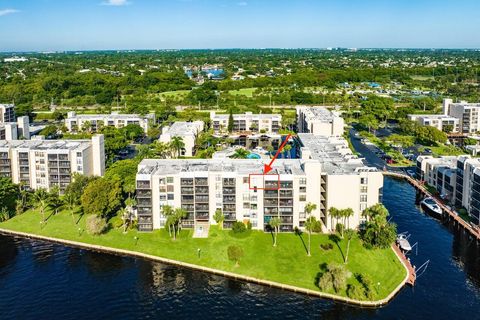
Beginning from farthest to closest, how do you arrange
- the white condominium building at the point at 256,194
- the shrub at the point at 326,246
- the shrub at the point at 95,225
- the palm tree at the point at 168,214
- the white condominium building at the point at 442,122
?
the white condominium building at the point at 442,122
the white condominium building at the point at 256,194
the shrub at the point at 95,225
the palm tree at the point at 168,214
the shrub at the point at 326,246

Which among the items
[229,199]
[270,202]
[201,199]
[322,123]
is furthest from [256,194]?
[322,123]

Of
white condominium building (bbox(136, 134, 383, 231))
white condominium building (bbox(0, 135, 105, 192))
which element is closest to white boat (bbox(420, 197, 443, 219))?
white condominium building (bbox(136, 134, 383, 231))

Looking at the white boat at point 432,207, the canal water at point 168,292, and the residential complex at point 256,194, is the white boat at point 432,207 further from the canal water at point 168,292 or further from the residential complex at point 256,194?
the residential complex at point 256,194

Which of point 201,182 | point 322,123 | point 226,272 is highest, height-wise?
point 322,123

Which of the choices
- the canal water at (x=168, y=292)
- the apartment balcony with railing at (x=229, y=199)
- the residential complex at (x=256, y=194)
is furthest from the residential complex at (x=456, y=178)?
the apartment balcony with railing at (x=229, y=199)

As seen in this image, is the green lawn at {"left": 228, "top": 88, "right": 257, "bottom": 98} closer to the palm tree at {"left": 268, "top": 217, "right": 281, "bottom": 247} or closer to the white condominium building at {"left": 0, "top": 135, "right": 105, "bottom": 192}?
the white condominium building at {"left": 0, "top": 135, "right": 105, "bottom": 192}

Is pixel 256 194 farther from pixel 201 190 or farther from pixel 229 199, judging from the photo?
pixel 201 190

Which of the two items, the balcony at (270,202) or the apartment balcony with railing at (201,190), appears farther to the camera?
the apartment balcony with railing at (201,190)

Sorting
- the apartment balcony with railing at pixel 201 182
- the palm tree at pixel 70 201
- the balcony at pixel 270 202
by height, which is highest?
the apartment balcony with railing at pixel 201 182
